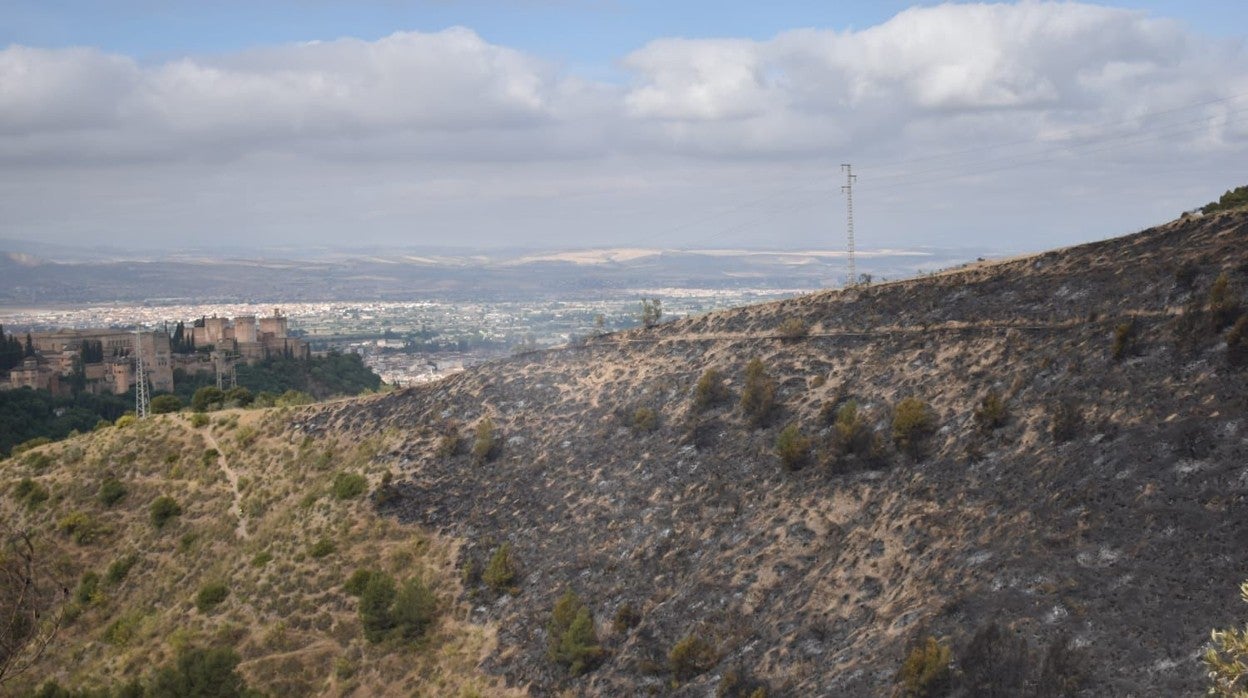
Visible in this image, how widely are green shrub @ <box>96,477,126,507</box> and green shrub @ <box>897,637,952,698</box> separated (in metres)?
43.5

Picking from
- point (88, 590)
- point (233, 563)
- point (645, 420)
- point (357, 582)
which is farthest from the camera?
point (88, 590)

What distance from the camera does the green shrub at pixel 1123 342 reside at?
30.4m

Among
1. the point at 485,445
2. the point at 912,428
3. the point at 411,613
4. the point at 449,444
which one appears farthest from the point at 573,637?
the point at 449,444

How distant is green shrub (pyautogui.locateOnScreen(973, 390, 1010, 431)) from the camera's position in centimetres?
3056

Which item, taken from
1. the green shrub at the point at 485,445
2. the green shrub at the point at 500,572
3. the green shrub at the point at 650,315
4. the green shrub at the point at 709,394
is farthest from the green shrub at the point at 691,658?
the green shrub at the point at 650,315

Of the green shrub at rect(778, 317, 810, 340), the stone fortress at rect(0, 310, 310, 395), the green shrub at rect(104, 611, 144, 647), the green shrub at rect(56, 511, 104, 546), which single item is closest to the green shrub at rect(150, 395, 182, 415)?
the green shrub at rect(56, 511, 104, 546)

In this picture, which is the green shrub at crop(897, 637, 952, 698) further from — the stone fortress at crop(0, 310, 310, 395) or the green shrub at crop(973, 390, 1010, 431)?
the stone fortress at crop(0, 310, 310, 395)

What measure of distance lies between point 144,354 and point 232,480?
66.3 metres

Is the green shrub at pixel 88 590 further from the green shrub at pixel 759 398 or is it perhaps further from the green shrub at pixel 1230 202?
the green shrub at pixel 1230 202

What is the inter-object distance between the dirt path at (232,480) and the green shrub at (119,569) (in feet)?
15.7

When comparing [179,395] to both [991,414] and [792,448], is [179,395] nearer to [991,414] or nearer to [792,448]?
[792,448]

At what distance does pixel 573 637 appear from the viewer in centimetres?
3122

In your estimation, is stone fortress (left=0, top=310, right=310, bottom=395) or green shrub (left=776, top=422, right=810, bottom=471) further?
stone fortress (left=0, top=310, right=310, bottom=395)

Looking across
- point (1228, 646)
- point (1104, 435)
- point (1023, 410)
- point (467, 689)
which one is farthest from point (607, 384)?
point (1228, 646)
